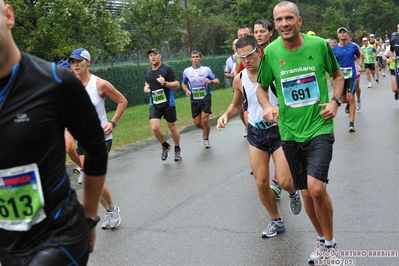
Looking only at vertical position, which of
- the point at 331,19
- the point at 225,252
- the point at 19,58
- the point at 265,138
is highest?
the point at 19,58

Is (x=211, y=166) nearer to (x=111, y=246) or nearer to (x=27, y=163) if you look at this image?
(x=111, y=246)

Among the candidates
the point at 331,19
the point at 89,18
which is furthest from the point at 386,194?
the point at 331,19

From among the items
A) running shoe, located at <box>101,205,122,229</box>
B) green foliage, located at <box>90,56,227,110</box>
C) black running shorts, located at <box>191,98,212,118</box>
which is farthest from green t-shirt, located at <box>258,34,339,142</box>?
green foliage, located at <box>90,56,227,110</box>

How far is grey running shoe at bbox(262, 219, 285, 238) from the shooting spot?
20.7 ft

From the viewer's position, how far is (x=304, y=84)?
5.27 m

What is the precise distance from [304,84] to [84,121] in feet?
9.53

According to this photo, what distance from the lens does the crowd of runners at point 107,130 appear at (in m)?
2.61

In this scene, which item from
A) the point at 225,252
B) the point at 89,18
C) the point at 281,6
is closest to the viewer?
the point at 281,6

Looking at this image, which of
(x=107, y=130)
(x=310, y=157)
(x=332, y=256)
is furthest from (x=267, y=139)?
(x=107, y=130)

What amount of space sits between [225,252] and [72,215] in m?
3.34

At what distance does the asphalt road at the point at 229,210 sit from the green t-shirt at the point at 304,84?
3.81ft

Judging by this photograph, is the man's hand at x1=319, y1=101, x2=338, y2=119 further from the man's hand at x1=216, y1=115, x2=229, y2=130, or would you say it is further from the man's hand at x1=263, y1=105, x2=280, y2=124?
the man's hand at x1=216, y1=115, x2=229, y2=130

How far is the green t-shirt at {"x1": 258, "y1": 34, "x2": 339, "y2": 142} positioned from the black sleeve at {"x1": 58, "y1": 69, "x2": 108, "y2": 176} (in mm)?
2720

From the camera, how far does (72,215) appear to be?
9.06 ft
